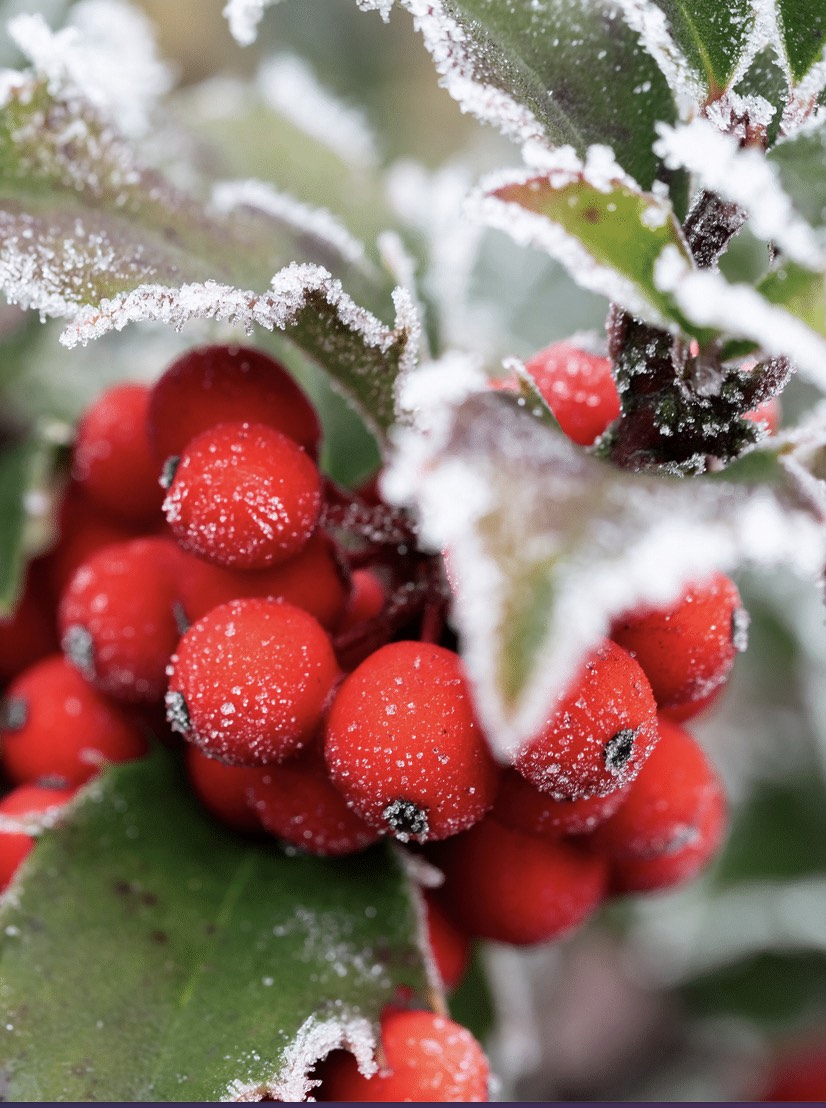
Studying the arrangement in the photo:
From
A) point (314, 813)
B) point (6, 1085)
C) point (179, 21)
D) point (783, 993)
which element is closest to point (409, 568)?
point (314, 813)

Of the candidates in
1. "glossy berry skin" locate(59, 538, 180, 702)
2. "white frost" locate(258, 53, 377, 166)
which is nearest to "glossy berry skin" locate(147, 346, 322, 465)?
"glossy berry skin" locate(59, 538, 180, 702)

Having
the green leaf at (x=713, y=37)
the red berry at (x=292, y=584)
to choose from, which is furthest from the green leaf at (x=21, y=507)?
the green leaf at (x=713, y=37)

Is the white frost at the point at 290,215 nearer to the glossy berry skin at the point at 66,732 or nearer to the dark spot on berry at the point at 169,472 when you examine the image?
the dark spot on berry at the point at 169,472

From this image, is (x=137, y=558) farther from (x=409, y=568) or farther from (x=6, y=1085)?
(x=6, y=1085)

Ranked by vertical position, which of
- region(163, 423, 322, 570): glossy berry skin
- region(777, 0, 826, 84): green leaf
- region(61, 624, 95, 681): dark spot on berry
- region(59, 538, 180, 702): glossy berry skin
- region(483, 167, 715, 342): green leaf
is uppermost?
Result: region(777, 0, 826, 84): green leaf

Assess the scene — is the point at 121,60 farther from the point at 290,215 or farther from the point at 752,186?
the point at 752,186

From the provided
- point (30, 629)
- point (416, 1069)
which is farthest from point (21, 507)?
point (416, 1069)

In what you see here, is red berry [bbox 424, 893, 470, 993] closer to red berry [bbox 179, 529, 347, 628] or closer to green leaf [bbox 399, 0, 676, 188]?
red berry [bbox 179, 529, 347, 628]
